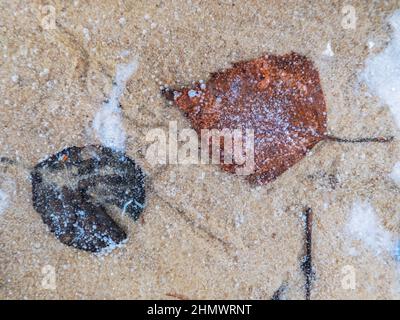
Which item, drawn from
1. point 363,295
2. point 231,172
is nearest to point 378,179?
point 363,295

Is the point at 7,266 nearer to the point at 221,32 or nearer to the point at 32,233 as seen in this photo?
the point at 32,233

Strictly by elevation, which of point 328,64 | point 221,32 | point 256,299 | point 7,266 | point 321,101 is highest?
point 221,32

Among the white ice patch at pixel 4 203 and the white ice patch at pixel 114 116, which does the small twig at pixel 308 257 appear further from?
the white ice patch at pixel 4 203

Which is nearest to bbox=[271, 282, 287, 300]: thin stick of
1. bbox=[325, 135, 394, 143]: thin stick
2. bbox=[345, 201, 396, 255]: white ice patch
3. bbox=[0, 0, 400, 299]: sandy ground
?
bbox=[0, 0, 400, 299]: sandy ground

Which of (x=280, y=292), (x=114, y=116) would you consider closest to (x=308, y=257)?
(x=280, y=292)

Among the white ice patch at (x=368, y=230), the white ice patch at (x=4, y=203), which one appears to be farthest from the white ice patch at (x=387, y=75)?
the white ice patch at (x=4, y=203)

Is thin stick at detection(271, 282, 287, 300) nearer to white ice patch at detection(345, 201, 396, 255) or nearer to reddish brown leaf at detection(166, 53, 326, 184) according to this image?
white ice patch at detection(345, 201, 396, 255)
